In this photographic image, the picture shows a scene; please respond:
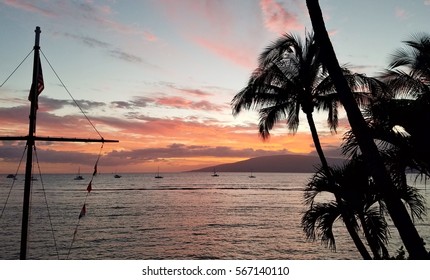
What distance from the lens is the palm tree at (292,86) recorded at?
36.5 feet

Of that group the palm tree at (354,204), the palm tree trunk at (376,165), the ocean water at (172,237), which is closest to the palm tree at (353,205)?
the palm tree at (354,204)

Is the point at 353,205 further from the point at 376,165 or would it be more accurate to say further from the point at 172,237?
the point at 172,237

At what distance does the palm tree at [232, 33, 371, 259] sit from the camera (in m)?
11.1

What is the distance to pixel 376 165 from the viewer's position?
513cm

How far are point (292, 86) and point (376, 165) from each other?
21.2 feet

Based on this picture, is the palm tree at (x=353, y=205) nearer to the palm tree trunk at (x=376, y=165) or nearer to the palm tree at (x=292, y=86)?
the palm tree at (x=292, y=86)

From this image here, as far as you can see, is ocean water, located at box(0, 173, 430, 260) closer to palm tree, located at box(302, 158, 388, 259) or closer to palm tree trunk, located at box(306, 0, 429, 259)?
palm tree, located at box(302, 158, 388, 259)

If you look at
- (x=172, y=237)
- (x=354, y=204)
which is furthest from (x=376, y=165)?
(x=172, y=237)

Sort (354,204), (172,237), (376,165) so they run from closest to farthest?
(376,165)
(354,204)
(172,237)

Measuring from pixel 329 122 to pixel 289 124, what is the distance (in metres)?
1.37

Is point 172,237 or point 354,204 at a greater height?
point 354,204
